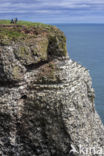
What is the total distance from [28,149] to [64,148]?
3.57 meters

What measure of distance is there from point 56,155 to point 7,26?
14343 millimetres

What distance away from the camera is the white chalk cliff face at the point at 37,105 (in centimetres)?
2522

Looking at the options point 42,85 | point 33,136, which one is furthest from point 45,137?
point 42,85

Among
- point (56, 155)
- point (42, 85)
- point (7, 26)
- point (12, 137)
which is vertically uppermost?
point (7, 26)

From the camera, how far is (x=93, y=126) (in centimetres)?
2864

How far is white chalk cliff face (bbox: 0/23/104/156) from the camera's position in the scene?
82.7 feet

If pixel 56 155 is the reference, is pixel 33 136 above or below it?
above

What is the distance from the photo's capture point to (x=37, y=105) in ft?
84.3

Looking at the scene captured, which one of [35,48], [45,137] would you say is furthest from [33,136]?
[35,48]

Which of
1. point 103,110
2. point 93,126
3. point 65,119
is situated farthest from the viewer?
point 103,110

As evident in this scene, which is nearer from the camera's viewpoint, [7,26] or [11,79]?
[11,79]

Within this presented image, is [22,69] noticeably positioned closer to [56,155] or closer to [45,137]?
[45,137]

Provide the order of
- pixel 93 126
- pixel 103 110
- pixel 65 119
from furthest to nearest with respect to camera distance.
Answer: pixel 103 110
pixel 93 126
pixel 65 119

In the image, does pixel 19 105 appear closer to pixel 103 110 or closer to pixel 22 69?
pixel 22 69
